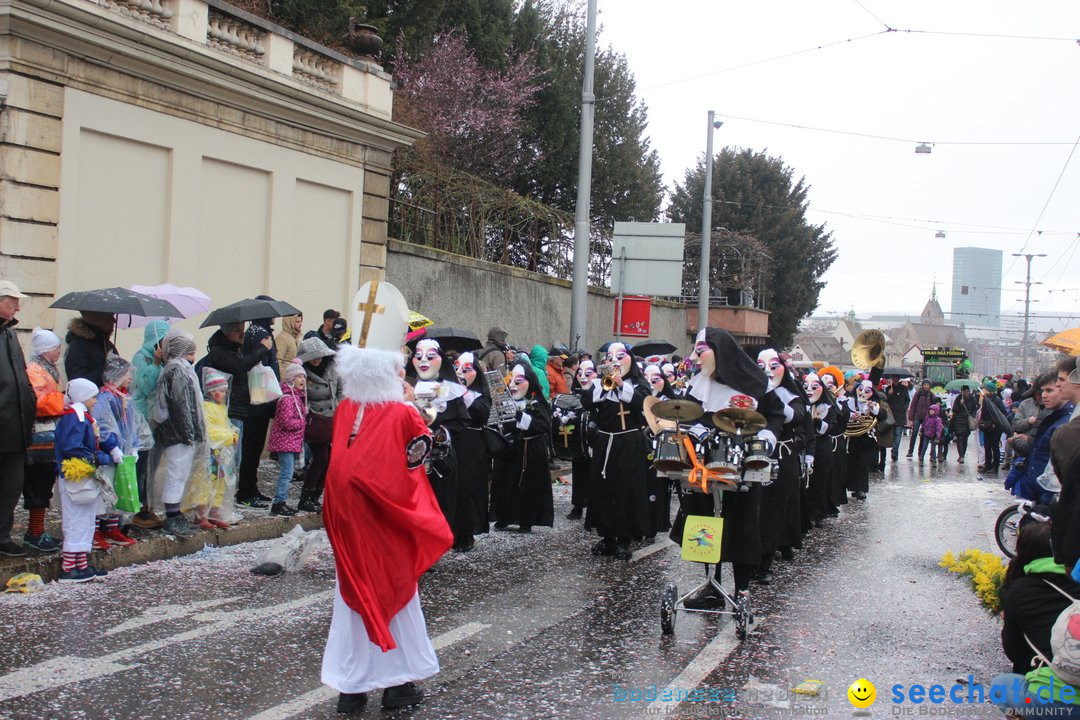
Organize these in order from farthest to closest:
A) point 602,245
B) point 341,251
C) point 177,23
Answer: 1. point 602,245
2. point 341,251
3. point 177,23

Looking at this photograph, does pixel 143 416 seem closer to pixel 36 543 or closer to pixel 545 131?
pixel 36 543

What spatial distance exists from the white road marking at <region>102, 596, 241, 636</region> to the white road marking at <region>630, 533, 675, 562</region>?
12.2ft

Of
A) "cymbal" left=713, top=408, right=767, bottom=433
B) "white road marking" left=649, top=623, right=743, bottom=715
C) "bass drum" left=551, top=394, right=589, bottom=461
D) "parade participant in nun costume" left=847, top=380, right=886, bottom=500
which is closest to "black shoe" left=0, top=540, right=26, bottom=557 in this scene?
"white road marking" left=649, top=623, right=743, bottom=715

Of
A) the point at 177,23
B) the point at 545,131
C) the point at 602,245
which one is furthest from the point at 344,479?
the point at 545,131

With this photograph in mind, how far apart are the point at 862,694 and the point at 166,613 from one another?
4.50 meters

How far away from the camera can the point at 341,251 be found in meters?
17.0

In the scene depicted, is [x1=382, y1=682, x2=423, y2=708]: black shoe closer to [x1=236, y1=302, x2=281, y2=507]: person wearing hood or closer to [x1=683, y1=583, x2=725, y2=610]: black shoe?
[x1=683, y1=583, x2=725, y2=610]: black shoe

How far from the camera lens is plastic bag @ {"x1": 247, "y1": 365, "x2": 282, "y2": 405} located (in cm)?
1066

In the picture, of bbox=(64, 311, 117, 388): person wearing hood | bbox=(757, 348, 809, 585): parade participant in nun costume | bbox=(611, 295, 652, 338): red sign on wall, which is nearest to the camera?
bbox=(757, 348, 809, 585): parade participant in nun costume

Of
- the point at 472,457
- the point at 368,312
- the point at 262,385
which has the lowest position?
the point at 472,457

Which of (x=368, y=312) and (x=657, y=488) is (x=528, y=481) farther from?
(x=368, y=312)

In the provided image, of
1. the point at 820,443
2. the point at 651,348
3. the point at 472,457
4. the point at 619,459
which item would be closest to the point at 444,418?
the point at 472,457

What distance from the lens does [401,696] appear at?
558 centimetres

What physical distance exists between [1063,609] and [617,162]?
30383mm
